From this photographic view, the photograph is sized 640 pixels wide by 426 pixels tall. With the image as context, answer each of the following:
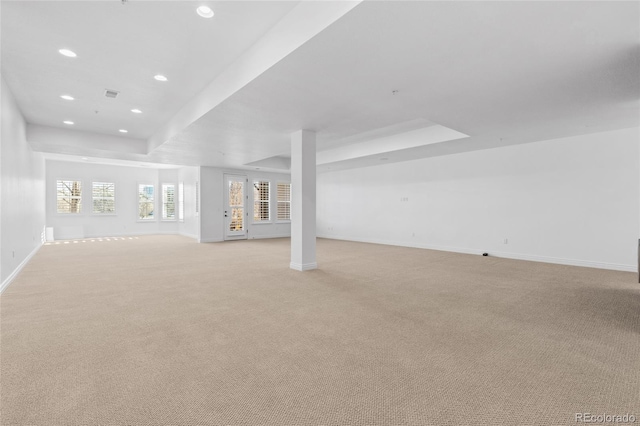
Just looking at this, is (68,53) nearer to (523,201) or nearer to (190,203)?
(190,203)

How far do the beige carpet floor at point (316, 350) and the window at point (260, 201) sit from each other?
658 centimetres

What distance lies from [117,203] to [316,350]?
12.6 m

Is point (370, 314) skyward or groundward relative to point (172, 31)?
groundward

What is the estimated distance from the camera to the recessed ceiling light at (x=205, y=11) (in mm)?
2795

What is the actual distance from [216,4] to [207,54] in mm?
972

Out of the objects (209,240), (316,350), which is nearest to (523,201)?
(316,350)

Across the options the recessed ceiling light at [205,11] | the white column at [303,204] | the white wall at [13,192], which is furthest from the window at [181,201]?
the recessed ceiling light at [205,11]

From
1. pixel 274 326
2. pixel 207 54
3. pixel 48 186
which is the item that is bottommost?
pixel 274 326

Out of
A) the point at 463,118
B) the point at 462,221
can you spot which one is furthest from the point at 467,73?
the point at 462,221

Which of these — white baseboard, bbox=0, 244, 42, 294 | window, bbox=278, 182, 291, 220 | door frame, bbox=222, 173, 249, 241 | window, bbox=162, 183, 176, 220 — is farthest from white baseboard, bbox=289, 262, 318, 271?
window, bbox=162, 183, 176, 220

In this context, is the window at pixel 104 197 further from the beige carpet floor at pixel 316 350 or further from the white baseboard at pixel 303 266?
the white baseboard at pixel 303 266

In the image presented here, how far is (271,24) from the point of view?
10.1 ft

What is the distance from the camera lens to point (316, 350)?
7.81 feet

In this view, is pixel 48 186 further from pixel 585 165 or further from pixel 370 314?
pixel 585 165
